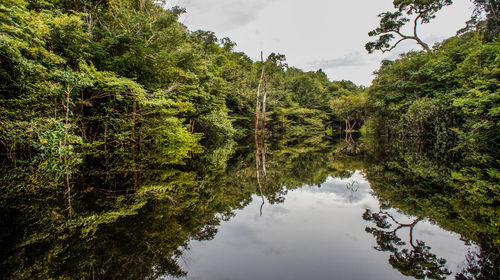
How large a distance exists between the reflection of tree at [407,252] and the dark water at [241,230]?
0.02 meters

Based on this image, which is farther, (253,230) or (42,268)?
(253,230)

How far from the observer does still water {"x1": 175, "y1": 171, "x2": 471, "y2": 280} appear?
220 centimetres

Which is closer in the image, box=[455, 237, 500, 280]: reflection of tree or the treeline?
box=[455, 237, 500, 280]: reflection of tree

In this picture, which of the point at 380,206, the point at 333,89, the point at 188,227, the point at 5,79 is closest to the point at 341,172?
the point at 380,206

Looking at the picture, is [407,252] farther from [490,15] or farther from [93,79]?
[490,15]

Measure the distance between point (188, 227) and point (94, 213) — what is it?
5.27 feet

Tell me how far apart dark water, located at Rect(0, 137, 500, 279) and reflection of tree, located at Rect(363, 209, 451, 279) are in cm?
2

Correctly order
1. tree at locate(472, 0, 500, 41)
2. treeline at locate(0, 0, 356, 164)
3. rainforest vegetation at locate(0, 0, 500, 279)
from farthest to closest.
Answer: tree at locate(472, 0, 500, 41) < treeline at locate(0, 0, 356, 164) < rainforest vegetation at locate(0, 0, 500, 279)

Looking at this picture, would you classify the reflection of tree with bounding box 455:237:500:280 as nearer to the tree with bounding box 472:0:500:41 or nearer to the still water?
the still water

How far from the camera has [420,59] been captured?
17391mm

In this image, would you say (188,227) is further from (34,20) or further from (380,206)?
(34,20)

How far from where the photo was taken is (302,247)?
104 inches

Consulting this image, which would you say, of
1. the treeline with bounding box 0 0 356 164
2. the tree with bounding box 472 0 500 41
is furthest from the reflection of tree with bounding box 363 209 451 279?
the tree with bounding box 472 0 500 41

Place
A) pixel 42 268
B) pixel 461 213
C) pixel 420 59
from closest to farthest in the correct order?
pixel 42 268 → pixel 461 213 → pixel 420 59
